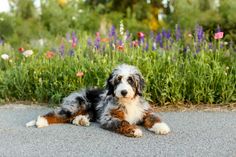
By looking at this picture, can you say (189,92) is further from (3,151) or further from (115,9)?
(115,9)

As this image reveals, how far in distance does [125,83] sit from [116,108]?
408mm

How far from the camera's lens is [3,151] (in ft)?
19.5

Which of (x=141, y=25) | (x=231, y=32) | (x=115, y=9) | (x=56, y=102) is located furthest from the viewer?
(x=115, y=9)

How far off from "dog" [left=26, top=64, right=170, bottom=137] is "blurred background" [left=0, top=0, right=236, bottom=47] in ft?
29.9

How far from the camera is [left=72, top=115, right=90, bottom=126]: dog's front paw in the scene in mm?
7168

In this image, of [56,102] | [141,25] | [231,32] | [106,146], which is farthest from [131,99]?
[141,25]

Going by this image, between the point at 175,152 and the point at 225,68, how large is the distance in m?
3.41

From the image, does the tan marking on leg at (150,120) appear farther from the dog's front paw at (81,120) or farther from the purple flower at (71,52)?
the purple flower at (71,52)

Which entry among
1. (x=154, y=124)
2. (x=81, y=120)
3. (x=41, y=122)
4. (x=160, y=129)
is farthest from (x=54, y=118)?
(x=160, y=129)

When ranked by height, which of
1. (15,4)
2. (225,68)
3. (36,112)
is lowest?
(36,112)

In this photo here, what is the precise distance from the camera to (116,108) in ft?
22.7

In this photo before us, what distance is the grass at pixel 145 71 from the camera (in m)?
8.63

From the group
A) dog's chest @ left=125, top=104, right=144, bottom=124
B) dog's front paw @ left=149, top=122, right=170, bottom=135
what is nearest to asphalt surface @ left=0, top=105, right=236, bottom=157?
dog's front paw @ left=149, top=122, right=170, bottom=135

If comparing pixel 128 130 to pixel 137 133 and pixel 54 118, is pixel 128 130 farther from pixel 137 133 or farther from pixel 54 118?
pixel 54 118
